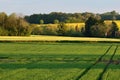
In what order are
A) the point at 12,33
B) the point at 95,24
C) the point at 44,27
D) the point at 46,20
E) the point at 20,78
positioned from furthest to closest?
1. the point at 46,20
2. the point at 44,27
3. the point at 95,24
4. the point at 12,33
5. the point at 20,78

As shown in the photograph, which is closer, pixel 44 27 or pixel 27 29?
pixel 27 29

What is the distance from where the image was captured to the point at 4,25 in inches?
5128

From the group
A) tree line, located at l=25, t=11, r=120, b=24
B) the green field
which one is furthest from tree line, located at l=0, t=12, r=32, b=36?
the green field

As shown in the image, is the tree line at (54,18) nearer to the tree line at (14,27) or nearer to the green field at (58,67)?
the tree line at (14,27)

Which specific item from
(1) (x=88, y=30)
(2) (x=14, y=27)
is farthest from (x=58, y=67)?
(1) (x=88, y=30)

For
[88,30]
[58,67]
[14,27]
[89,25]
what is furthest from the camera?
[89,25]

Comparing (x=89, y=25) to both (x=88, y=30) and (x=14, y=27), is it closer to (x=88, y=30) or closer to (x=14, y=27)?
(x=88, y=30)

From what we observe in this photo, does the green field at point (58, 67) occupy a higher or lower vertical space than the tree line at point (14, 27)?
higher

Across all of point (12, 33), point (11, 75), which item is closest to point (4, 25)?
point (12, 33)

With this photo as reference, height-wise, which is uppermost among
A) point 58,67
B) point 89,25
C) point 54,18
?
point 58,67

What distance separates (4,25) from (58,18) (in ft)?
204

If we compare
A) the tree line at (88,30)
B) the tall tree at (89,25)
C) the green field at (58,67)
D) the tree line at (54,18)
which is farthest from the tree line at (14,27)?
the green field at (58,67)

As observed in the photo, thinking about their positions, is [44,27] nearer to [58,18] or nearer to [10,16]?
[10,16]

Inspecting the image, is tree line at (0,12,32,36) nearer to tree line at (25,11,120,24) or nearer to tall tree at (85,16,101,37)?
tall tree at (85,16,101,37)
